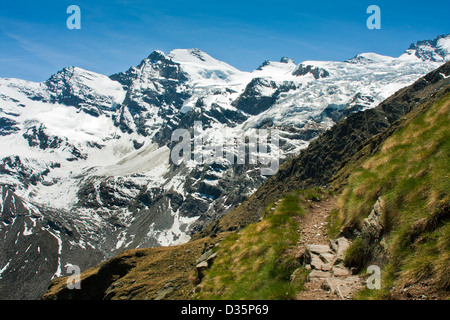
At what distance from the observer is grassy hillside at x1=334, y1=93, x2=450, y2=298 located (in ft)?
28.7

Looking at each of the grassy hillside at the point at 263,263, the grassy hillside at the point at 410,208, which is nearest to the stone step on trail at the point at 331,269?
the grassy hillside at the point at 263,263

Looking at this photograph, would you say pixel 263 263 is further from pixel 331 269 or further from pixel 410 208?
pixel 410 208

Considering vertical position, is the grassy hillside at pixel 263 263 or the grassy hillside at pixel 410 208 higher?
the grassy hillside at pixel 410 208

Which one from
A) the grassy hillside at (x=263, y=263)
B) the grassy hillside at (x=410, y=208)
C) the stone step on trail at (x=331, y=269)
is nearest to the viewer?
the grassy hillside at (x=410, y=208)

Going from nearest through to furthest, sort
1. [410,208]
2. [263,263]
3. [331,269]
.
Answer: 1. [410,208]
2. [331,269]
3. [263,263]

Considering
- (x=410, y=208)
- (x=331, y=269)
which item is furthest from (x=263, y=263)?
(x=410, y=208)

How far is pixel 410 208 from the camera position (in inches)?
415

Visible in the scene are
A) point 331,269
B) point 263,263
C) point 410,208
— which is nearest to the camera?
point 410,208

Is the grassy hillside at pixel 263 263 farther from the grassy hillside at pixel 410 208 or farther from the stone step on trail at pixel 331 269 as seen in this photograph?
the grassy hillside at pixel 410 208

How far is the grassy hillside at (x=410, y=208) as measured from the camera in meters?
8.73

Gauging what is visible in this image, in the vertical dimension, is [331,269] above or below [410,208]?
below

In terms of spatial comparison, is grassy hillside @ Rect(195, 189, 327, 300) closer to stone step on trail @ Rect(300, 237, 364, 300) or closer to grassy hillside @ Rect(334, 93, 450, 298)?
stone step on trail @ Rect(300, 237, 364, 300)
